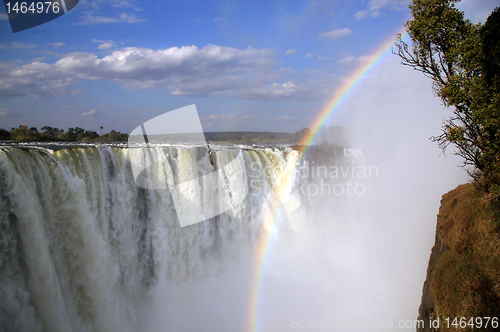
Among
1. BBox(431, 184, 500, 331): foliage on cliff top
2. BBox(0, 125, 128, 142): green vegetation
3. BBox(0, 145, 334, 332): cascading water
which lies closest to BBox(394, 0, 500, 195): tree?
BBox(431, 184, 500, 331): foliage on cliff top

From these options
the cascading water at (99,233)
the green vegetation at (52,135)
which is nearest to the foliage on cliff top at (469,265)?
the cascading water at (99,233)

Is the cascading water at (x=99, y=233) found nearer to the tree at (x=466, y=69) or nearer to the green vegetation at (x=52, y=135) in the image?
the tree at (x=466, y=69)

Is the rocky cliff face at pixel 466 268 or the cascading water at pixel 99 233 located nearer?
the rocky cliff face at pixel 466 268

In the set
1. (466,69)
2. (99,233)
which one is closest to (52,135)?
(99,233)

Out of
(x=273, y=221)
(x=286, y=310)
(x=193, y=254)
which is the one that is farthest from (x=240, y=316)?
(x=273, y=221)

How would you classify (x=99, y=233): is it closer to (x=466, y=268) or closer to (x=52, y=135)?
(x=466, y=268)

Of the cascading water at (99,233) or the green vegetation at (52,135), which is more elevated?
the green vegetation at (52,135)

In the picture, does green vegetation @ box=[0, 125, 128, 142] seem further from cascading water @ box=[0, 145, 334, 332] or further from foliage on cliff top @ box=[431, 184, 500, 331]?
foliage on cliff top @ box=[431, 184, 500, 331]
